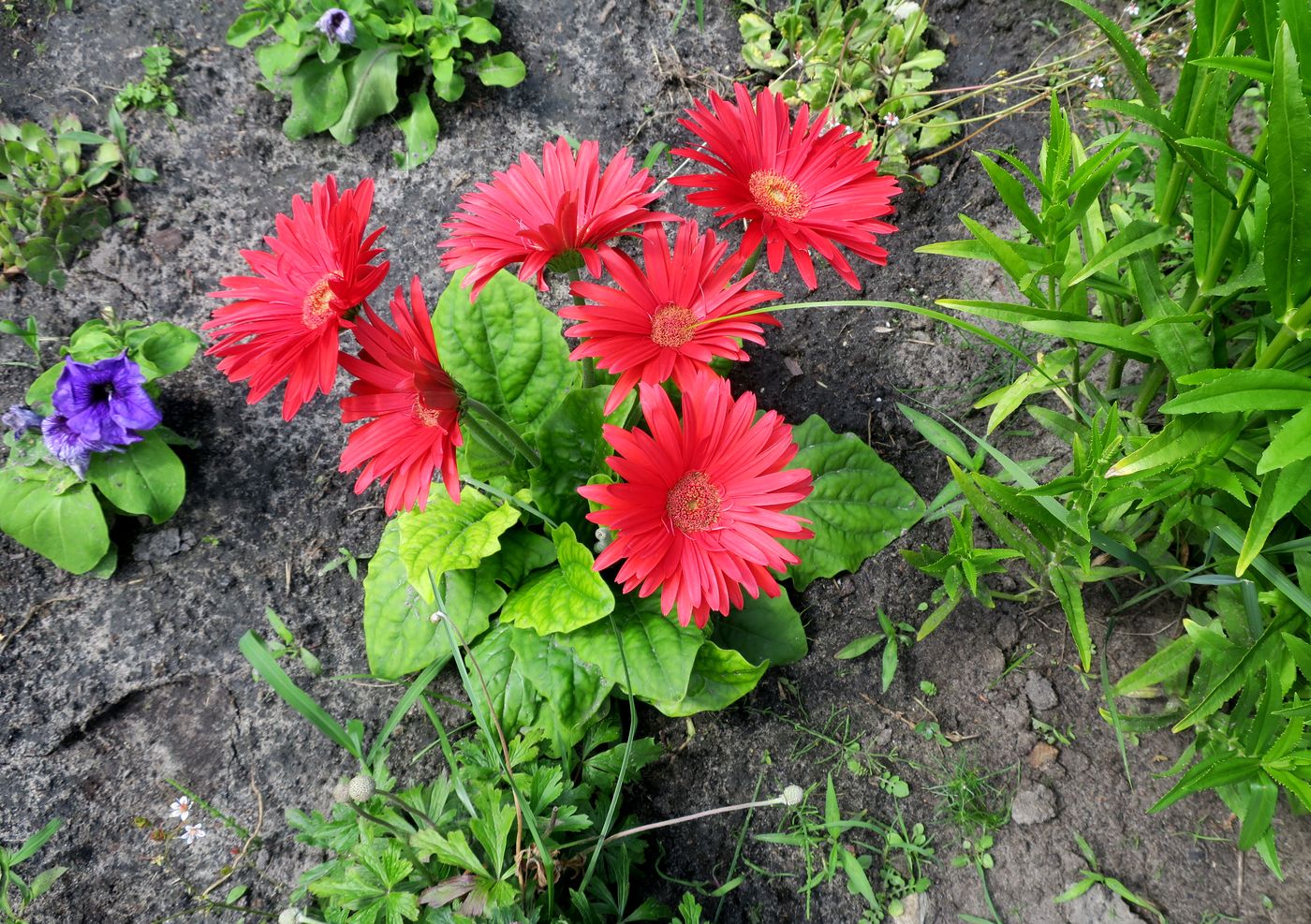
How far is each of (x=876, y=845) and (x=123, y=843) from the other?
67.7 inches

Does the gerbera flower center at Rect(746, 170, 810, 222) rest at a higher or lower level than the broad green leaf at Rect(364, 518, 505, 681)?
higher

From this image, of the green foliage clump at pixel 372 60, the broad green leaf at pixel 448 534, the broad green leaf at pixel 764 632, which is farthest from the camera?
the green foliage clump at pixel 372 60

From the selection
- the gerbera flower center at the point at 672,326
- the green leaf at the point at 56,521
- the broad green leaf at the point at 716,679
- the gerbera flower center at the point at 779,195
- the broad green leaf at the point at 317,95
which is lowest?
the green leaf at the point at 56,521

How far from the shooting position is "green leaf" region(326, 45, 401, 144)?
2514mm

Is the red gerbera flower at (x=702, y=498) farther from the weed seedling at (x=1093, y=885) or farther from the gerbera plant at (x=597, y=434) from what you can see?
the weed seedling at (x=1093, y=885)

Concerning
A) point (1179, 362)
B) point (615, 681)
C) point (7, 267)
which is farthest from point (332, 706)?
point (1179, 362)

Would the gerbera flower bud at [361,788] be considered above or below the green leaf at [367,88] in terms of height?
below

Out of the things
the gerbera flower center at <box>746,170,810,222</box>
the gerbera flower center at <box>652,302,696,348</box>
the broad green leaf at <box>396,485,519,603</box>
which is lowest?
the broad green leaf at <box>396,485,519,603</box>

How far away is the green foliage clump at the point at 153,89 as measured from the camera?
2.57m

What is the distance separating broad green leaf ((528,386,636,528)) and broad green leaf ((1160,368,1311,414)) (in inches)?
40.4

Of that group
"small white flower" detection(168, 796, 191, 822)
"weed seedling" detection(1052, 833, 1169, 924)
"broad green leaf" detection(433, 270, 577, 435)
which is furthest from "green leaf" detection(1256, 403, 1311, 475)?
"small white flower" detection(168, 796, 191, 822)

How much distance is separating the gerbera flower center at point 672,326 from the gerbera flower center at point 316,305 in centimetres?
56

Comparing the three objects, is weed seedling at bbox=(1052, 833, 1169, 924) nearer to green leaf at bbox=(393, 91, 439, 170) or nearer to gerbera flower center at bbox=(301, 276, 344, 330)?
gerbera flower center at bbox=(301, 276, 344, 330)

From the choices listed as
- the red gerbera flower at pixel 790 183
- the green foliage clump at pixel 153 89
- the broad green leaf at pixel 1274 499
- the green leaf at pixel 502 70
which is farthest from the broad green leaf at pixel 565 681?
the green foliage clump at pixel 153 89
